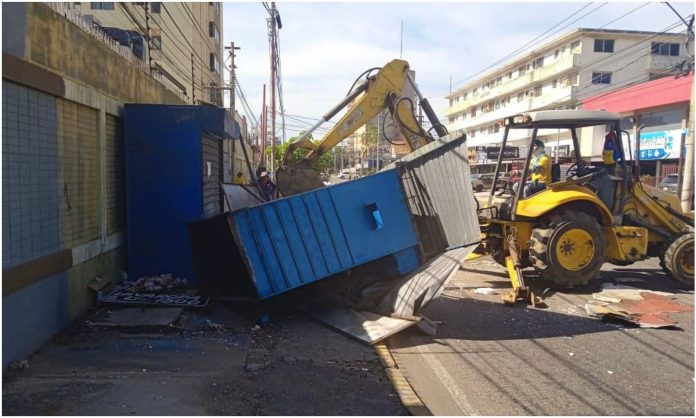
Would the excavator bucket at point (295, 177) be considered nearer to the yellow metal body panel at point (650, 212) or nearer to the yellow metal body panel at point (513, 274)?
the yellow metal body panel at point (513, 274)

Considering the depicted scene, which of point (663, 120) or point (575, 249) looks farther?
point (663, 120)

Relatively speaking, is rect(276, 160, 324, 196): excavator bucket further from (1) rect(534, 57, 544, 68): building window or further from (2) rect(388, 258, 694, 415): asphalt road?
(1) rect(534, 57, 544, 68): building window

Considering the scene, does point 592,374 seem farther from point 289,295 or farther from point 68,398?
point 68,398

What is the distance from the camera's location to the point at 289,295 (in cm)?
673

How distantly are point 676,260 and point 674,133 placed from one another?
73.7 ft

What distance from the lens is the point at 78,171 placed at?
613 centimetres

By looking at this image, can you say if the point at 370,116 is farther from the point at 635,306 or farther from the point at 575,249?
the point at 635,306

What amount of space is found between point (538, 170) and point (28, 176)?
23.0ft

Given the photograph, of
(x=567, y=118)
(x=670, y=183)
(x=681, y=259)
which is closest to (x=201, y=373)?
(x=567, y=118)

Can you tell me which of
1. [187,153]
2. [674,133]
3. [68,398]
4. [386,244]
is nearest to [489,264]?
[386,244]

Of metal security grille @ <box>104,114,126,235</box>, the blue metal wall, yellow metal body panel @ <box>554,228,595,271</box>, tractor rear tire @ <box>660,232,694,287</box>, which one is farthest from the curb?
tractor rear tire @ <box>660,232,694,287</box>

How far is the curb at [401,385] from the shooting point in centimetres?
429

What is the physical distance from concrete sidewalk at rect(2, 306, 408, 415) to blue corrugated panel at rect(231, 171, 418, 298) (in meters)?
0.70

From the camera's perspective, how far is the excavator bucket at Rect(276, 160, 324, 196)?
9.85 meters
